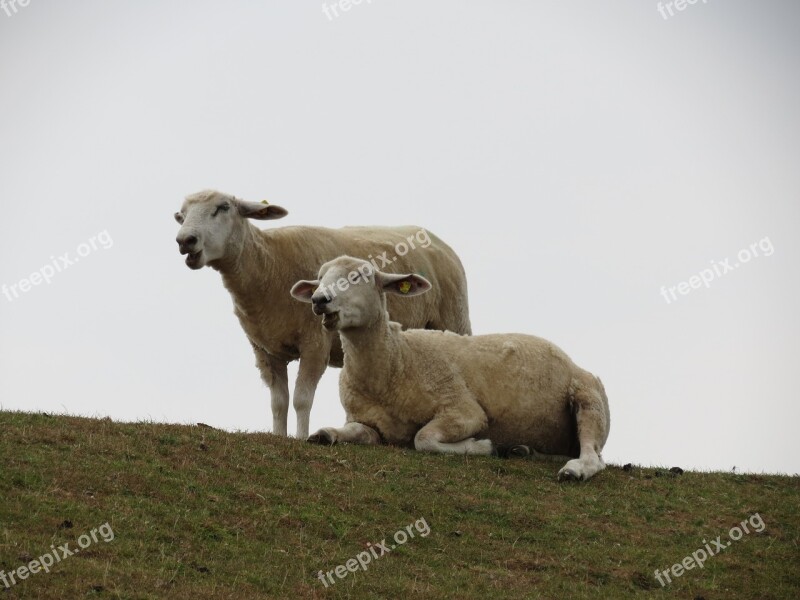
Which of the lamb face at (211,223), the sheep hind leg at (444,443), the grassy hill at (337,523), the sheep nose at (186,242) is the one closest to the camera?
the grassy hill at (337,523)

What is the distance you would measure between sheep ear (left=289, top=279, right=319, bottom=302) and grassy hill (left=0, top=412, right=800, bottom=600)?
224 centimetres

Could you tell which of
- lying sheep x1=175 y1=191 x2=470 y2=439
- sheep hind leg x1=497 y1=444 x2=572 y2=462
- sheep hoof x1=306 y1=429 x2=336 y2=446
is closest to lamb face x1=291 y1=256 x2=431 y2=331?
lying sheep x1=175 y1=191 x2=470 y2=439

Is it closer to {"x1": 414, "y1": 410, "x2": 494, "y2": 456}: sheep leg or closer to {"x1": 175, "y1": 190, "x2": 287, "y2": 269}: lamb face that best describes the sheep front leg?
{"x1": 414, "y1": 410, "x2": 494, "y2": 456}: sheep leg

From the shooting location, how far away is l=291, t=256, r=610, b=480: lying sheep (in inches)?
612

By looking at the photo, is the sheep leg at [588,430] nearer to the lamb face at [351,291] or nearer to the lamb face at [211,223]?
the lamb face at [351,291]

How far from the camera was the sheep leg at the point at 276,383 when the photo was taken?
17.6 m

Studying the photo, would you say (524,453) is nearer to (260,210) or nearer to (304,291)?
(304,291)

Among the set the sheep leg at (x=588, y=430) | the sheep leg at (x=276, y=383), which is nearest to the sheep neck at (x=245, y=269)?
the sheep leg at (x=276, y=383)

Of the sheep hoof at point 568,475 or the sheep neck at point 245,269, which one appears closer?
the sheep hoof at point 568,475

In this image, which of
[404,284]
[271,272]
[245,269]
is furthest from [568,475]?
[245,269]

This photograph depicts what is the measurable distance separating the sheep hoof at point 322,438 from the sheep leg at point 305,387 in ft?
5.59

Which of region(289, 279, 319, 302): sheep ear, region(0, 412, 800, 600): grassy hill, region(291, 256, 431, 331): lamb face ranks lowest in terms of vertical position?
region(0, 412, 800, 600): grassy hill

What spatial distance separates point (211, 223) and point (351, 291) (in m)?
2.85

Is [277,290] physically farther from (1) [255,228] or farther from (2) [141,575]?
(2) [141,575]
